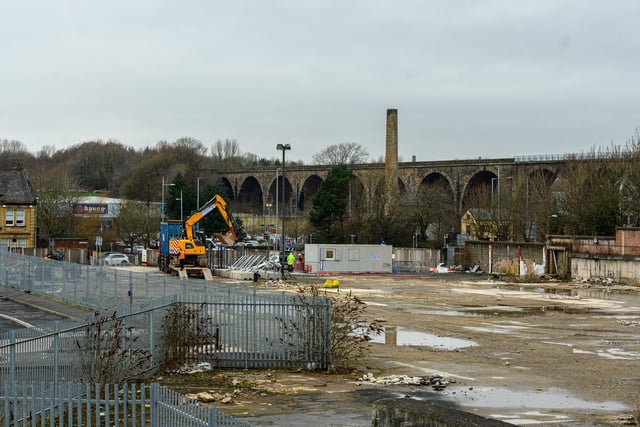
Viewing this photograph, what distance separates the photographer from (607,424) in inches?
567

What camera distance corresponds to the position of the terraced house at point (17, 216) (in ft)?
221

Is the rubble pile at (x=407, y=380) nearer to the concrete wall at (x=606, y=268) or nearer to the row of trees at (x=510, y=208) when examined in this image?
the concrete wall at (x=606, y=268)

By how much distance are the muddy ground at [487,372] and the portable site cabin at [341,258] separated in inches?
994

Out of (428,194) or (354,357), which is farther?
(428,194)

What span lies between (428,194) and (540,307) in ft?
193

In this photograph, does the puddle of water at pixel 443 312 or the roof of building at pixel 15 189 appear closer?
the puddle of water at pixel 443 312

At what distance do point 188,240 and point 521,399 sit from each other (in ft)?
139

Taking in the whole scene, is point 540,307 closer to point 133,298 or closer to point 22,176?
point 133,298

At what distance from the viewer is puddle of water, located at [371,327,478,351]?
79.5ft

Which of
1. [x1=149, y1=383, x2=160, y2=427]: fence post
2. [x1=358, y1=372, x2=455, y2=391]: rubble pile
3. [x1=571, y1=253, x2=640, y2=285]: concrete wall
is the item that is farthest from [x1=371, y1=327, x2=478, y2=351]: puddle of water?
[x1=571, y1=253, x2=640, y2=285]: concrete wall

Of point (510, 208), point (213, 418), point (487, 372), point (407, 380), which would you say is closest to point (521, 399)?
point (407, 380)

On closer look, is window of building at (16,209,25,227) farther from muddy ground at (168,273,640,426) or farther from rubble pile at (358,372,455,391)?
rubble pile at (358,372,455,391)

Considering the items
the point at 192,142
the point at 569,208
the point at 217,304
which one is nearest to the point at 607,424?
the point at 217,304

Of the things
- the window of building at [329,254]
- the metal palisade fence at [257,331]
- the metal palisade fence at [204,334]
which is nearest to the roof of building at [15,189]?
the window of building at [329,254]
